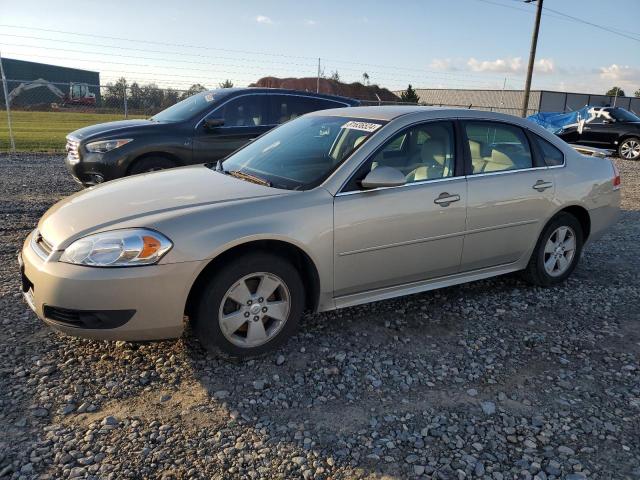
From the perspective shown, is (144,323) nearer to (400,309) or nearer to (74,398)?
(74,398)

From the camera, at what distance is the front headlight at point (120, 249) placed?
9.73 feet

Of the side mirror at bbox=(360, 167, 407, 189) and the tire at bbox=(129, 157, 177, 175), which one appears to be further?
the tire at bbox=(129, 157, 177, 175)

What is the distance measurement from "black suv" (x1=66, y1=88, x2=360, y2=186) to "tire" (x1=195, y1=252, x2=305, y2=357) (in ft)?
14.4

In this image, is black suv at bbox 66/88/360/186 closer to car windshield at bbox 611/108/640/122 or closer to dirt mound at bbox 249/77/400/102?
car windshield at bbox 611/108/640/122

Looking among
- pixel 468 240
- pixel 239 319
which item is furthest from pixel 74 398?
pixel 468 240

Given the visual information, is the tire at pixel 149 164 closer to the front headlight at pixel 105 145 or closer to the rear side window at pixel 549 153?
the front headlight at pixel 105 145

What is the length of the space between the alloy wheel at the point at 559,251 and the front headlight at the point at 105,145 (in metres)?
5.33

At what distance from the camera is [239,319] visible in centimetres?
330

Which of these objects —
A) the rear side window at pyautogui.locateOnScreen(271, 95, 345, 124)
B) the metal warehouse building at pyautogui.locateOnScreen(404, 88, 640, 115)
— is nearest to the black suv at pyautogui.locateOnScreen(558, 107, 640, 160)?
the rear side window at pyautogui.locateOnScreen(271, 95, 345, 124)

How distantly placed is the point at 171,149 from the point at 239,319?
14.8 ft

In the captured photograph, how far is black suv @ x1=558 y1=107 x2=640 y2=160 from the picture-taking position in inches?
650

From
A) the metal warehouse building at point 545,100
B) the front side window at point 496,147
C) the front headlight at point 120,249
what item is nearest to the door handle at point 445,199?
the front side window at point 496,147

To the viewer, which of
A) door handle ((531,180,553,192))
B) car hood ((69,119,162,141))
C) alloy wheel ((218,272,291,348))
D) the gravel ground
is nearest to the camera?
the gravel ground

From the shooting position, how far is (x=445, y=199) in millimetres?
3941
